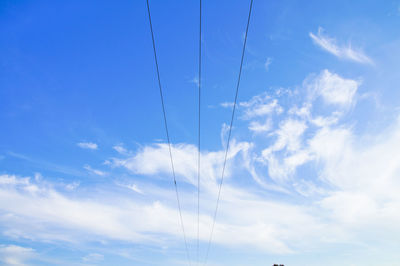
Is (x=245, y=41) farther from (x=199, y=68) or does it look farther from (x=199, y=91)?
(x=199, y=91)

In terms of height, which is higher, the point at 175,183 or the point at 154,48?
the point at 154,48

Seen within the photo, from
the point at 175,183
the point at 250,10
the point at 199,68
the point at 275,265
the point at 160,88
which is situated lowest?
the point at 275,265

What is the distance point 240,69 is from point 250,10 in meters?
3.46

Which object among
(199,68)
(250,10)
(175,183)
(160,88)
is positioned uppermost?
(250,10)

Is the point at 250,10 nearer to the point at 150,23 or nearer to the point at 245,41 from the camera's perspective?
the point at 245,41

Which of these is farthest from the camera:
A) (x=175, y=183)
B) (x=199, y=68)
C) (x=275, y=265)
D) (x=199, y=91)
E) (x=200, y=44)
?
(x=275, y=265)

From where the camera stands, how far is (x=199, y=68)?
46.1 ft

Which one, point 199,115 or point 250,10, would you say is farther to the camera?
point 199,115

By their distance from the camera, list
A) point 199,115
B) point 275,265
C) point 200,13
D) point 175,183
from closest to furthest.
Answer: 1. point 200,13
2. point 199,115
3. point 175,183
4. point 275,265

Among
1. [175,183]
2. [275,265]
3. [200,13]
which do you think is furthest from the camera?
[275,265]

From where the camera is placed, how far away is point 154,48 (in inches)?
473

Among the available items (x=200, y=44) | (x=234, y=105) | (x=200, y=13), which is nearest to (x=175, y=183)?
(x=234, y=105)

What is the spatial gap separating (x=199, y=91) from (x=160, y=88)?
2.47 meters

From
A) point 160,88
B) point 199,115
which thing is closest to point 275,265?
point 199,115
